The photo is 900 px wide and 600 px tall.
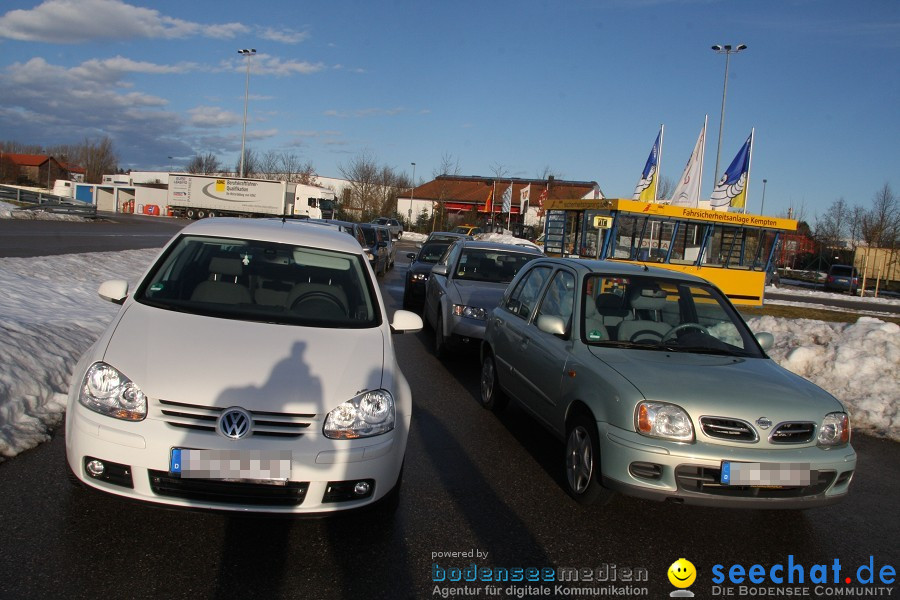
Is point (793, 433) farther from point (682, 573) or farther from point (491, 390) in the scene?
point (491, 390)

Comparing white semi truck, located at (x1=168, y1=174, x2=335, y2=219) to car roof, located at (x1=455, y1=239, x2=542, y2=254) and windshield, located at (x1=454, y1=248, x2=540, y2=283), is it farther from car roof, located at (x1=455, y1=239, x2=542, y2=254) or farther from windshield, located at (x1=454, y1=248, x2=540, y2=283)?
windshield, located at (x1=454, y1=248, x2=540, y2=283)

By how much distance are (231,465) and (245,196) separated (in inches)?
2201

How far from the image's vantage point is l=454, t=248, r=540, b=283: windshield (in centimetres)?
1071

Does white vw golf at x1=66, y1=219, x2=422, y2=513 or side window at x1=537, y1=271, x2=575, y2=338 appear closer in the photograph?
white vw golf at x1=66, y1=219, x2=422, y2=513

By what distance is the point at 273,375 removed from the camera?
12.0ft

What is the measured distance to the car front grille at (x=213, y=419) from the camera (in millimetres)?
3393

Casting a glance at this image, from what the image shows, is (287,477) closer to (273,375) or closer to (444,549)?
(273,375)

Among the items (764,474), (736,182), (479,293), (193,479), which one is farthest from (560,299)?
(736,182)

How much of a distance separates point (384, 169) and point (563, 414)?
61.5 m

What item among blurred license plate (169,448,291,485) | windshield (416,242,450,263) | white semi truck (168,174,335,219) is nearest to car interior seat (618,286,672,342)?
blurred license plate (169,448,291,485)

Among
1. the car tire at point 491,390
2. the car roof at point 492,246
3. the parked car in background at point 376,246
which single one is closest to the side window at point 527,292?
the car tire at point 491,390

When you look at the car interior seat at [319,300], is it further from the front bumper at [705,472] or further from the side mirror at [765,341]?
the side mirror at [765,341]

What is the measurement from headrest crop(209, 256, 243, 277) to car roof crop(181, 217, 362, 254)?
0.66ft

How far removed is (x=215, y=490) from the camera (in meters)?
3.37
